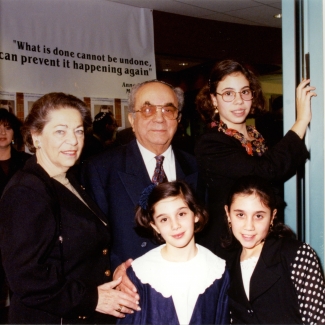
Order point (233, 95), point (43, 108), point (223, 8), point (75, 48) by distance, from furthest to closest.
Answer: point (223, 8) < point (75, 48) < point (233, 95) < point (43, 108)

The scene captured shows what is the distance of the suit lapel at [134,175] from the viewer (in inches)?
77.7

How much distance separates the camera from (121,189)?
1.99 metres

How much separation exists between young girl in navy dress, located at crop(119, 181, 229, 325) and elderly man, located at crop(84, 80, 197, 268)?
219 mm

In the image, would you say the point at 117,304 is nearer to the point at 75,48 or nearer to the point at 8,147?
the point at 8,147

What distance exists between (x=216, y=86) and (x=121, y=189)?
73cm

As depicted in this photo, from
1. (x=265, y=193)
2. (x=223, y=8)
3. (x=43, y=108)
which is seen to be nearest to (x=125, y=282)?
(x=265, y=193)

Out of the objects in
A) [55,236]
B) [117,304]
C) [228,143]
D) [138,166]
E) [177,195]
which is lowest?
[117,304]

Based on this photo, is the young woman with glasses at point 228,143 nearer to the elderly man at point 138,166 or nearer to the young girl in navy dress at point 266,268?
the young girl in navy dress at point 266,268

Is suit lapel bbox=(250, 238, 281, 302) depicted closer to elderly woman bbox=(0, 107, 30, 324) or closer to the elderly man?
the elderly man

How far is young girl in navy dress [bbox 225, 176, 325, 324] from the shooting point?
1387mm

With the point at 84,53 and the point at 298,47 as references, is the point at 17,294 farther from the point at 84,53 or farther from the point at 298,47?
the point at 84,53

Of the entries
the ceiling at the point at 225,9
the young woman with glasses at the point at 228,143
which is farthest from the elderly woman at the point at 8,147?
the young woman with glasses at the point at 228,143

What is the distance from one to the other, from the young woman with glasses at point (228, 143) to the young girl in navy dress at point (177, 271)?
109 millimetres

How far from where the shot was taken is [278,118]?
236cm
